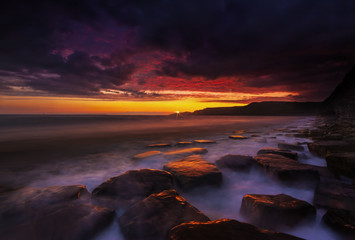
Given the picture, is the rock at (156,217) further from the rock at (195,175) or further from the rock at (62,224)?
the rock at (195,175)

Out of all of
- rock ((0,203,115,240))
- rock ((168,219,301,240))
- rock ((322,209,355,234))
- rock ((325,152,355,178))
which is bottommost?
rock ((0,203,115,240))

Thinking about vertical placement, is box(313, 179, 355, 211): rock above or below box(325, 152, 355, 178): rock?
below

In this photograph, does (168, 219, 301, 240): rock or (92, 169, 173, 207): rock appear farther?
(92, 169, 173, 207): rock

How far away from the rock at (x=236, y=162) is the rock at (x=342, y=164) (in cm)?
133

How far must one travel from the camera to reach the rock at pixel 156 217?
60.7 inches

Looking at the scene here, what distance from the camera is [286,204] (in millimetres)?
1764

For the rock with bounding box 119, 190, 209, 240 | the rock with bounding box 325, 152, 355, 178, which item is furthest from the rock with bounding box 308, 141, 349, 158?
the rock with bounding box 119, 190, 209, 240

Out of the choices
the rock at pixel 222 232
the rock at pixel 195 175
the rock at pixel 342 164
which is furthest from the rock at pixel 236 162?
the rock at pixel 222 232

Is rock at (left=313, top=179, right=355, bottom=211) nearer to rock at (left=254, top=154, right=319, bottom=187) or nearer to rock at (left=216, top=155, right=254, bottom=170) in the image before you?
rock at (left=254, top=154, right=319, bottom=187)

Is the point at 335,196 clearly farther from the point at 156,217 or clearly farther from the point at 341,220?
the point at 156,217

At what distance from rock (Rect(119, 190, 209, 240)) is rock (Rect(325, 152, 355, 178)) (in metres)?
2.73

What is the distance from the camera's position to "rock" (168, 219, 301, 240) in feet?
4.29

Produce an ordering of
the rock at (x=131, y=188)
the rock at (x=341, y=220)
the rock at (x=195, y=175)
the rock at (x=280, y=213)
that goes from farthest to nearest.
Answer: the rock at (x=195, y=175) → the rock at (x=131, y=188) → the rock at (x=280, y=213) → the rock at (x=341, y=220)

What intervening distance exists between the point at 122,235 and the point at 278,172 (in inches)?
100
